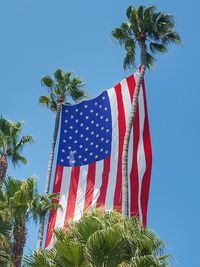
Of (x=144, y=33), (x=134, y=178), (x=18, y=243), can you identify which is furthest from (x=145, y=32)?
(x=18, y=243)

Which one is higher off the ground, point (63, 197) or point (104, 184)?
point (104, 184)

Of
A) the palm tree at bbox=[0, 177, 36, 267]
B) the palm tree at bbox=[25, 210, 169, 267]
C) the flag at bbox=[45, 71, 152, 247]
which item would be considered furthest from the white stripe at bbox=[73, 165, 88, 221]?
the palm tree at bbox=[25, 210, 169, 267]

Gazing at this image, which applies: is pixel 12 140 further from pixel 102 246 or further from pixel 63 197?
pixel 102 246

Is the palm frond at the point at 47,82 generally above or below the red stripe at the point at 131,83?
above

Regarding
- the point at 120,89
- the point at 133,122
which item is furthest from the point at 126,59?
the point at 133,122

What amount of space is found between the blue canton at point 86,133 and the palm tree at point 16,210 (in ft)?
30.2

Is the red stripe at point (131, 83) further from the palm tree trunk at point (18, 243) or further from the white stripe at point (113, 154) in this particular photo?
the palm tree trunk at point (18, 243)

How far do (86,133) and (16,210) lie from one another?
500 inches

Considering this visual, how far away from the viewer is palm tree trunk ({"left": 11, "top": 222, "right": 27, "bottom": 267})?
17.8 m

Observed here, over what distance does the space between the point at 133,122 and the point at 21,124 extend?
341 inches

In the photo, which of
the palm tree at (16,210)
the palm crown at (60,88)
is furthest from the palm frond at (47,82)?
the palm tree at (16,210)

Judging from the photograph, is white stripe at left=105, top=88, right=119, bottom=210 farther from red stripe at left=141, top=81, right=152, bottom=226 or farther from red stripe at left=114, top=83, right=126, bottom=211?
red stripe at left=141, top=81, right=152, bottom=226

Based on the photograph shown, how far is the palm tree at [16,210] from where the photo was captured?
1822cm

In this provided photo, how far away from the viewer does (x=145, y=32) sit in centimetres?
3203
